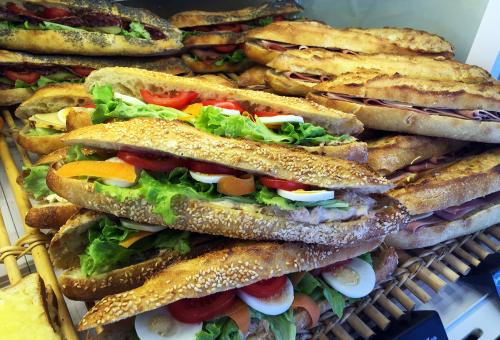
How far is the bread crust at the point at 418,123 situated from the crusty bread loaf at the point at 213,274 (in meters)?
1.01

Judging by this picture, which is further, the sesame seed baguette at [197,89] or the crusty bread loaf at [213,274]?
the sesame seed baguette at [197,89]

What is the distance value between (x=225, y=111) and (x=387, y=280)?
117 centimetres

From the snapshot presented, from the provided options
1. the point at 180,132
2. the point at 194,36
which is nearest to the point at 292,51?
the point at 194,36

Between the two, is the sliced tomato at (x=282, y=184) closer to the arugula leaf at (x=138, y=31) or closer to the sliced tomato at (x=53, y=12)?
the arugula leaf at (x=138, y=31)

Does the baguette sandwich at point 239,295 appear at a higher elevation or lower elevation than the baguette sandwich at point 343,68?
lower

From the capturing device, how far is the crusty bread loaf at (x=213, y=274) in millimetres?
1643

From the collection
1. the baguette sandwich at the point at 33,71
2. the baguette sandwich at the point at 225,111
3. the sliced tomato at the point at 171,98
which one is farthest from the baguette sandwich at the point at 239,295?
the baguette sandwich at the point at 33,71

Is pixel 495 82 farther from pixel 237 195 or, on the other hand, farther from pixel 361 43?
pixel 237 195

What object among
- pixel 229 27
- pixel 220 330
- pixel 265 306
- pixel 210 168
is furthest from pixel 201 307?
pixel 229 27

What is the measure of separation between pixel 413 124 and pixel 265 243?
4.22 feet

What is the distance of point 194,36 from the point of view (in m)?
3.67

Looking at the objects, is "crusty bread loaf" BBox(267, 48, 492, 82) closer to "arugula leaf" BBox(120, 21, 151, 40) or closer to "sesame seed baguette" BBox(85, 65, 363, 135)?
"sesame seed baguette" BBox(85, 65, 363, 135)

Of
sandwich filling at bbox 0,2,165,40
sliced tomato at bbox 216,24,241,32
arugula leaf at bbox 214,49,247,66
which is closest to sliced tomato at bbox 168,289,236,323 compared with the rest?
sandwich filling at bbox 0,2,165,40

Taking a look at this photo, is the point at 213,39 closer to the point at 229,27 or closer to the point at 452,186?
the point at 229,27
